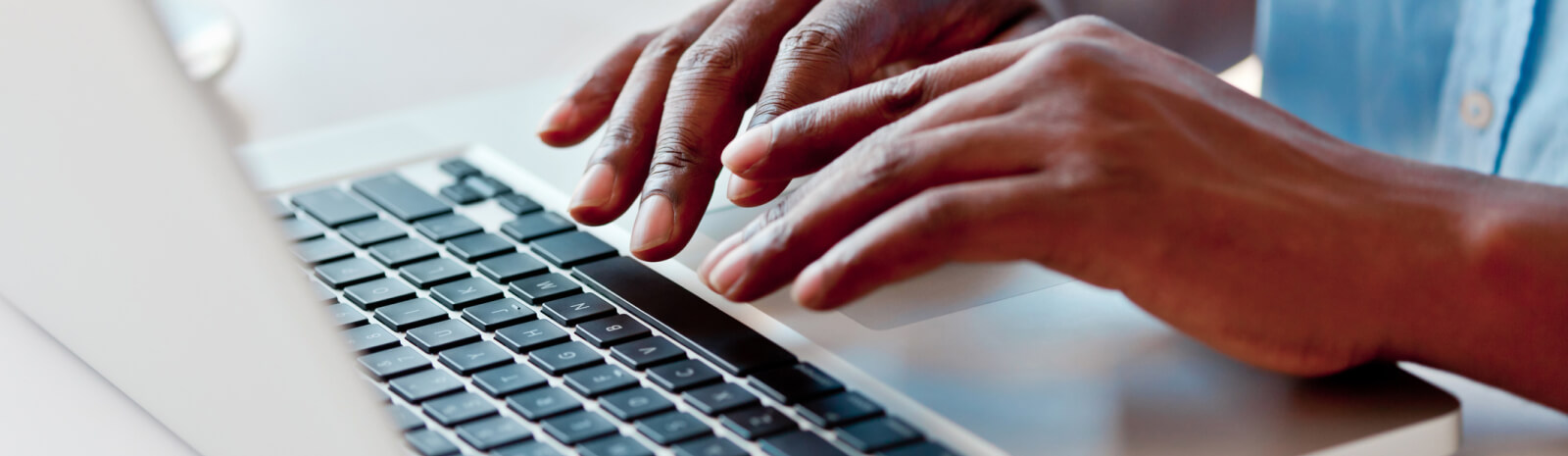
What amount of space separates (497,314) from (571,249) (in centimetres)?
7

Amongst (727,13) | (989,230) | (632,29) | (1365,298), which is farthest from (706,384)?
(632,29)

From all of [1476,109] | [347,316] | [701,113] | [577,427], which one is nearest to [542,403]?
[577,427]

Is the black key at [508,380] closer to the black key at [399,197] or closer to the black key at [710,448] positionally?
the black key at [710,448]

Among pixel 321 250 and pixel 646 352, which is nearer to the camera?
pixel 646 352

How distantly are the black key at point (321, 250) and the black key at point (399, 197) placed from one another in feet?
0.12

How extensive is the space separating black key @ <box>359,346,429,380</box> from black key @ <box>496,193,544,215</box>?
15cm

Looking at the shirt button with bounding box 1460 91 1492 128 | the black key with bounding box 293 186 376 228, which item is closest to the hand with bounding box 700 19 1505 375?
the black key with bounding box 293 186 376 228

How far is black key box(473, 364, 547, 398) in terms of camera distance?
398 millimetres

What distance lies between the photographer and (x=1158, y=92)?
17.3 inches

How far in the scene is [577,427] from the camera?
1.22ft

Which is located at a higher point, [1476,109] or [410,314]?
[1476,109]

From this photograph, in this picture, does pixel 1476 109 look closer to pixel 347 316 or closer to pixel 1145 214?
pixel 1145 214

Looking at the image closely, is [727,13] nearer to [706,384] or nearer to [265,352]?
[706,384]

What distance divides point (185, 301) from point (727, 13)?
47 cm
